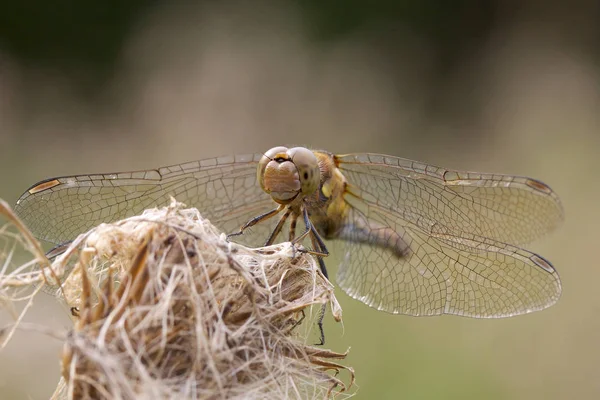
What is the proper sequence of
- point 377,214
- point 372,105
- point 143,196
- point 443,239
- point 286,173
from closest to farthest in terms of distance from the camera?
1. point 286,173
2. point 143,196
3. point 443,239
4. point 377,214
5. point 372,105

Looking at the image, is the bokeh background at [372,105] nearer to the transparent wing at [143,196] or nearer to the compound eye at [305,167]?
the transparent wing at [143,196]

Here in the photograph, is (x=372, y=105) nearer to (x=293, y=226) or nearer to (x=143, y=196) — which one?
(x=293, y=226)

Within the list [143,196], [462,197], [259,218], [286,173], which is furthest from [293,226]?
[462,197]

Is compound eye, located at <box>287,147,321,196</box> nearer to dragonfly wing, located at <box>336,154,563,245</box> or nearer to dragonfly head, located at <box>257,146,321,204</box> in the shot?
dragonfly head, located at <box>257,146,321,204</box>

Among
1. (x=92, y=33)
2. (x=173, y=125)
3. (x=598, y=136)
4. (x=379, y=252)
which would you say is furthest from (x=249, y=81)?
(x=379, y=252)

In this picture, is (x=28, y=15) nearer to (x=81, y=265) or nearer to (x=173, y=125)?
(x=173, y=125)

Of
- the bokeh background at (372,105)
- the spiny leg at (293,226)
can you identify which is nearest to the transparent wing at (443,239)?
the spiny leg at (293,226)

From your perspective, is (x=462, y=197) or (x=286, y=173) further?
(x=462, y=197)

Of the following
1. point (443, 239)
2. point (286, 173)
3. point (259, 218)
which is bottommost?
point (443, 239)

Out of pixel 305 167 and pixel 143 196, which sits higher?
pixel 305 167
